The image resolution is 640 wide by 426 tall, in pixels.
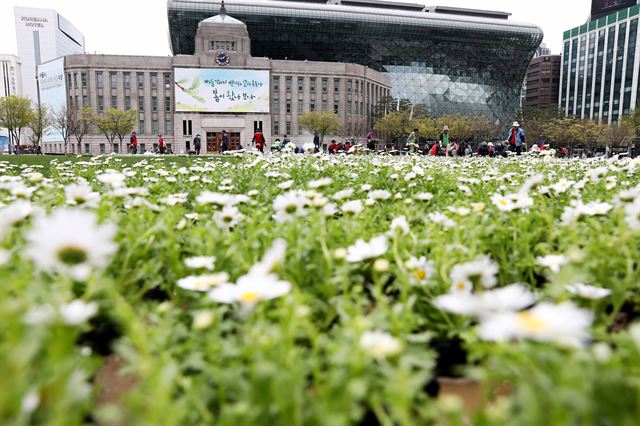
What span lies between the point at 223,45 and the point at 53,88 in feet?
91.3

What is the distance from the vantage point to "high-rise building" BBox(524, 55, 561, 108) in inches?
4914

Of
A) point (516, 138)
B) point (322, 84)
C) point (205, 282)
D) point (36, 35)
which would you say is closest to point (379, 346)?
point (205, 282)

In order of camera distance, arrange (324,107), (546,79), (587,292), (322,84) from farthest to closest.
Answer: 1. (546,79)
2. (324,107)
3. (322,84)
4. (587,292)

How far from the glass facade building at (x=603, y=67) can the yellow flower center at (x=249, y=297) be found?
350 ft

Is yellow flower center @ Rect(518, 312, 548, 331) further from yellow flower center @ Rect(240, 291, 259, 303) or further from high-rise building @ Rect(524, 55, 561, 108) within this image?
high-rise building @ Rect(524, 55, 561, 108)

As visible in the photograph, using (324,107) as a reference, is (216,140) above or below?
below

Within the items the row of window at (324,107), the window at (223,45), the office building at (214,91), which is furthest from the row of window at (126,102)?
the row of window at (324,107)

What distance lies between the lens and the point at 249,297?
1.08 m

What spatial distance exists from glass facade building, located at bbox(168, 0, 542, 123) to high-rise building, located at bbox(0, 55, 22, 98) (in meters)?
108

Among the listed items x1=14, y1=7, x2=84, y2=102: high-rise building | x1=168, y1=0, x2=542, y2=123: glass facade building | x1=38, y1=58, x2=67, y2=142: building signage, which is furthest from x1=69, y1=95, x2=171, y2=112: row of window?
x1=14, y1=7, x2=84, y2=102: high-rise building

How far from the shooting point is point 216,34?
64438mm

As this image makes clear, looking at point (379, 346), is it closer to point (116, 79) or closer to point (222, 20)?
point (222, 20)

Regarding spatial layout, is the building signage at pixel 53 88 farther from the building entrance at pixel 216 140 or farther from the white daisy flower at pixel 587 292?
the white daisy flower at pixel 587 292

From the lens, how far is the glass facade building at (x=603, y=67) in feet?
306
